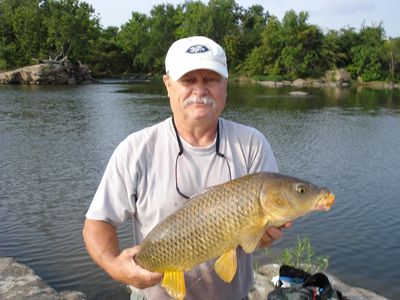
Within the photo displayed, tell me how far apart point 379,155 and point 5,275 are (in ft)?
42.0

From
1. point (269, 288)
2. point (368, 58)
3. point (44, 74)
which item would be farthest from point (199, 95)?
point (368, 58)

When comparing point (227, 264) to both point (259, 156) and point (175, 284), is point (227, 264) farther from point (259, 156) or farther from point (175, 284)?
point (259, 156)

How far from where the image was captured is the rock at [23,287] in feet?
15.9

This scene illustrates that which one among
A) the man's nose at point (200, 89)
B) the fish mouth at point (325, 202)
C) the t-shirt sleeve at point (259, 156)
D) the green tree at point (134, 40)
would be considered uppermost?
the green tree at point (134, 40)

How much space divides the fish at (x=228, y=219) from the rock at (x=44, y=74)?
50244mm

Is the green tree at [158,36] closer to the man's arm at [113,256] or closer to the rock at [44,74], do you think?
the rock at [44,74]

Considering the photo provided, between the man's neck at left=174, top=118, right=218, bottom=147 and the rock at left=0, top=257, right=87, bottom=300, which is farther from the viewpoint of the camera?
the rock at left=0, top=257, right=87, bottom=300

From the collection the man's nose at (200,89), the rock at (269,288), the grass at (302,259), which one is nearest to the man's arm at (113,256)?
the man's nose at (200,89)

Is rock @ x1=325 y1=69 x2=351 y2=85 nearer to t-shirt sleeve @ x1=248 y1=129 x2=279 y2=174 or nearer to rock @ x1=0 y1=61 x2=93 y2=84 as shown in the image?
rock @ x1=0 y1=61 x2=93 y2=84

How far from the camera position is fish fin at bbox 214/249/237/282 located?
230 cm

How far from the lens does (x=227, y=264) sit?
7.59 feet

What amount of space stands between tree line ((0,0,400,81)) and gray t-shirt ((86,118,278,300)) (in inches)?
2261

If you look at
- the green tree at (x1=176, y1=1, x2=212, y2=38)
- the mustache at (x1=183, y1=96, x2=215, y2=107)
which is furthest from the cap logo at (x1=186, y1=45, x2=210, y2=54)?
the green tree at (x1=176, y1=1, x2=212, y2=38)

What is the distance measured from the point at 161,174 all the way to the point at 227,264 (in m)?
0.57
